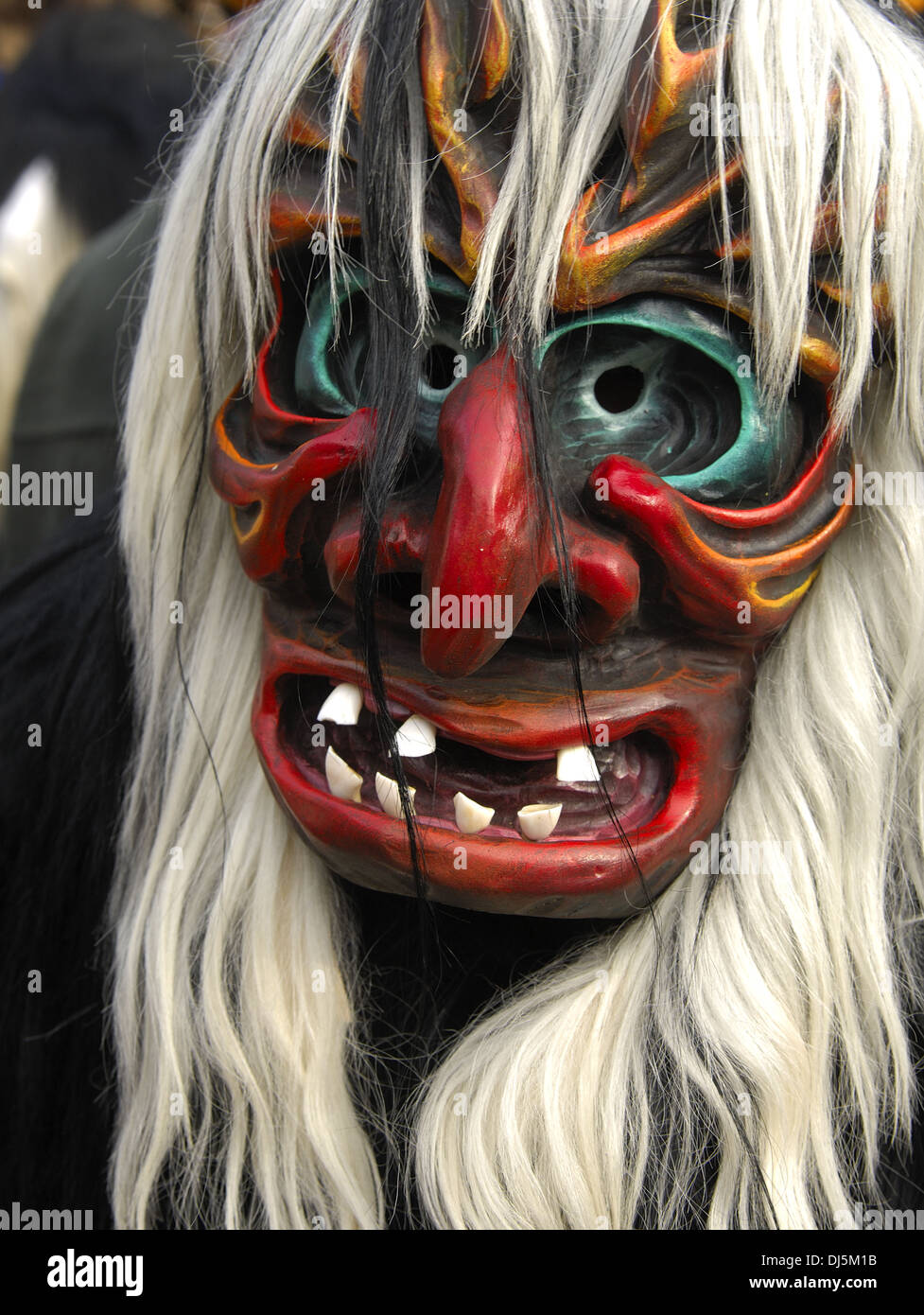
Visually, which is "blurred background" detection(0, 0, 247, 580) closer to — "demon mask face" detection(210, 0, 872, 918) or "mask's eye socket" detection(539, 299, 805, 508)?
"demon mask face" detection(210, 0, 872, 918)

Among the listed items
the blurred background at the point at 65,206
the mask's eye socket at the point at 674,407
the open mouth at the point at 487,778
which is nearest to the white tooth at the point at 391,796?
the open mouth at the point at 487,778

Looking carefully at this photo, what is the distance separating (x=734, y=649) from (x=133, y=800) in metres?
0.48

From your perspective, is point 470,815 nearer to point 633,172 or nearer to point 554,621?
point 554,621

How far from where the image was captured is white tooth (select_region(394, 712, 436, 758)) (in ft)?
2.57

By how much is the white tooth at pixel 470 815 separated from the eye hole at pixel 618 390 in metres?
0.27

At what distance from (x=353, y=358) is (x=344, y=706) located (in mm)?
234

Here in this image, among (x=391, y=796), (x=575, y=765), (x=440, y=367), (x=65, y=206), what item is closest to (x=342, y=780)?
(x=391, y=796)

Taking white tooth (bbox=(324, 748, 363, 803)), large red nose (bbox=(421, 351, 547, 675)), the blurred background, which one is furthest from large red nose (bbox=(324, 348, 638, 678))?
the blurred background

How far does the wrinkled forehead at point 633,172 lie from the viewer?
733 millimetres

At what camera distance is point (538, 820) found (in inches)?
30.1

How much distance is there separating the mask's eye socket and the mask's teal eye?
0.23 ft

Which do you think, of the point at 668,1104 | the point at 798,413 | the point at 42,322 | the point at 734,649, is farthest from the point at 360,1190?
the point at 42,322

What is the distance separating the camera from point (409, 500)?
29.9 inches

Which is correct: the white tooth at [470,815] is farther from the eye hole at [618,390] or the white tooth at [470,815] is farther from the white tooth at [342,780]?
the eye hole at [618,390]
